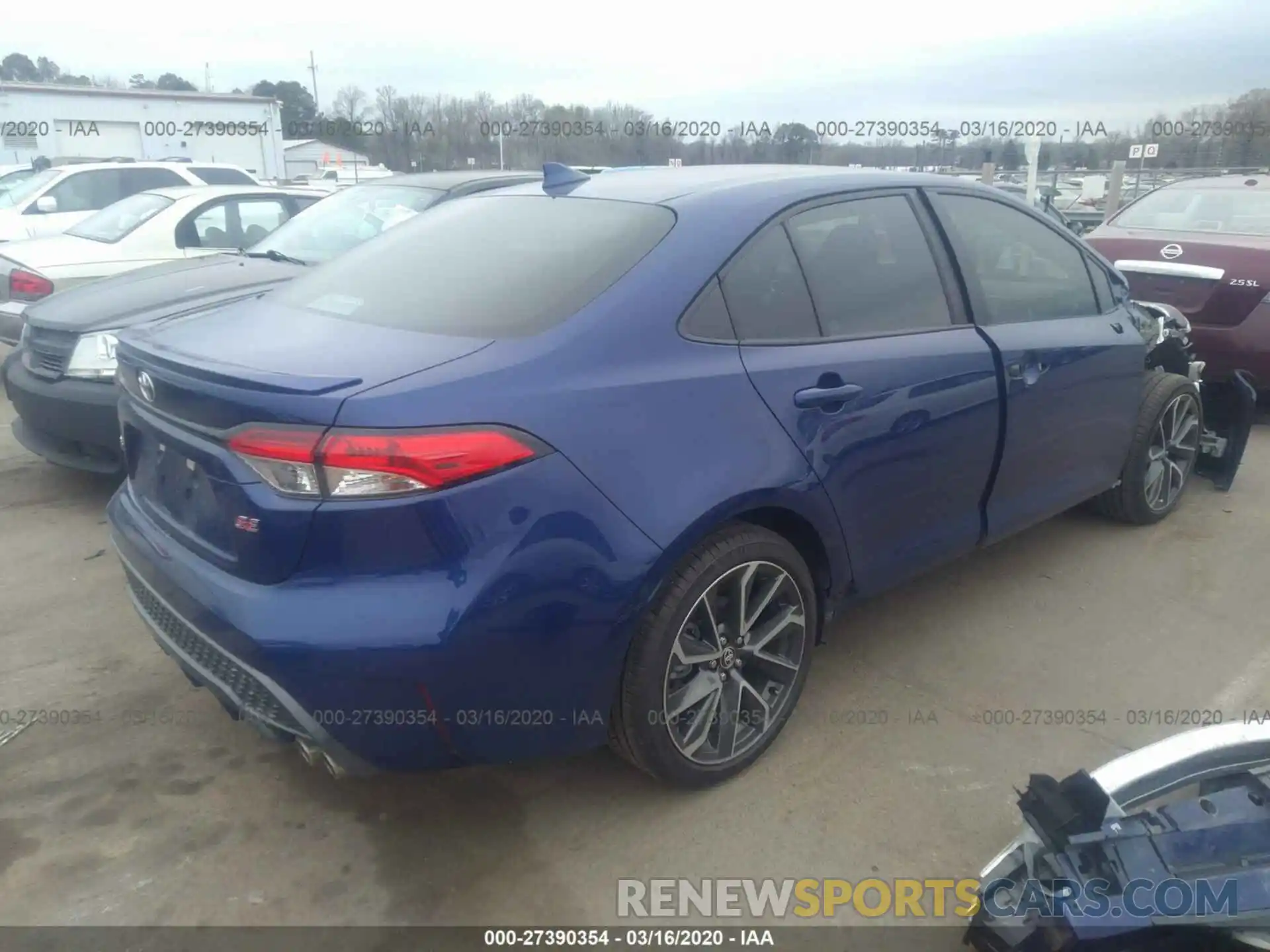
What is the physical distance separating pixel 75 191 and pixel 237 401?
9900 millimetres

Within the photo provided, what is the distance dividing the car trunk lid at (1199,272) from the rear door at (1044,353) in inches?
93.6

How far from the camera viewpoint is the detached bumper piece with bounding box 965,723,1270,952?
5.69ft

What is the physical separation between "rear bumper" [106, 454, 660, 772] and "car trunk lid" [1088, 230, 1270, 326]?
512cm

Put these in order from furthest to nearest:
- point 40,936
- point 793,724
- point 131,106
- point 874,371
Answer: point 131,106 → point 793,724 → point 874,371 → point 40,936

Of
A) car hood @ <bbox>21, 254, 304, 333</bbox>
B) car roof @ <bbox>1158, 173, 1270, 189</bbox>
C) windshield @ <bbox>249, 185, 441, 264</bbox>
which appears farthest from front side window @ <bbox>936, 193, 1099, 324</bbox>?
car roof @ <bbox>1158, 173, 1270, 189</bbox>

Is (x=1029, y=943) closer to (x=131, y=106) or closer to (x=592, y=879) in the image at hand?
(x=592, y=879)

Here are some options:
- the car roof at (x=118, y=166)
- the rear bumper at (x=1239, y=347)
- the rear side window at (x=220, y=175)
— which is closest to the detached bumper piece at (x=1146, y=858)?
the rear bumper at (x=1239, y=347)

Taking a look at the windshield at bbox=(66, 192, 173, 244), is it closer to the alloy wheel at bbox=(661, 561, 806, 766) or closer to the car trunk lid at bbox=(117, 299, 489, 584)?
the car trunk lid at bbox=(117, 299, 489, 584)

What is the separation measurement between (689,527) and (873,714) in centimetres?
121

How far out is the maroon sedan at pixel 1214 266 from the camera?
5.80 meters

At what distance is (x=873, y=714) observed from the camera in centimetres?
309

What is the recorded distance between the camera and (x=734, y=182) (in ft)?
9.68

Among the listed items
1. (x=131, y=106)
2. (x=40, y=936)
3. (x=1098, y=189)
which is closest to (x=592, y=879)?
(x=40, y=936)

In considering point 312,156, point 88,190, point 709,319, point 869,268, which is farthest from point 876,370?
point 312,156
